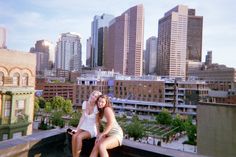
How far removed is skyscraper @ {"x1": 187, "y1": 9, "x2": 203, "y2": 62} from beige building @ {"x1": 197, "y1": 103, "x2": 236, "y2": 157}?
134 m

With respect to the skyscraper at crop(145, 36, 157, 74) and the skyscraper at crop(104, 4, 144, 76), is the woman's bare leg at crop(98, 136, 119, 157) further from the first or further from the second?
the skyscraper at crop(145, 36, 157, 74)

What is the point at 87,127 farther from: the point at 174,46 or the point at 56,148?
the point at 174,46

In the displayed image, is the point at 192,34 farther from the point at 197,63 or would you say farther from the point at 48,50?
the point at 48,50

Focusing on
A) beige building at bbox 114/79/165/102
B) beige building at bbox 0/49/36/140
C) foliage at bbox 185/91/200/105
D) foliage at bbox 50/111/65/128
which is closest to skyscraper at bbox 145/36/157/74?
beige building at bbox 114/79/165/102

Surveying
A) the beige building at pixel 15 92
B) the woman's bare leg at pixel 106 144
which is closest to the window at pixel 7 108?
the beige building at pixel 15 92

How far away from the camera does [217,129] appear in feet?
22.9

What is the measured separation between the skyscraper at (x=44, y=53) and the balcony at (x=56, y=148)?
14203 cm

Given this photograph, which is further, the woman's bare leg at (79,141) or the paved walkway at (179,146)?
the paved walkway at (179,146)

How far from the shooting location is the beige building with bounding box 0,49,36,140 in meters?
16.8

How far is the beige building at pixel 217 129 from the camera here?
6.65 m

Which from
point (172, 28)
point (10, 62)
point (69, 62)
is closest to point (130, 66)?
point (172, 28)

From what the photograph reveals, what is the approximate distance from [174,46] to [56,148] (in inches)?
3874

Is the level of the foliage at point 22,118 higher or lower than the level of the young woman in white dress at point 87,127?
lower

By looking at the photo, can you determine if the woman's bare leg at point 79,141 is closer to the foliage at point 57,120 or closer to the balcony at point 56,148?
the balcony at point 56,148
